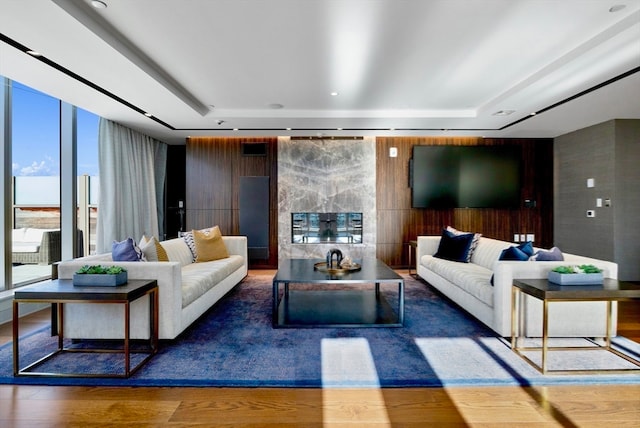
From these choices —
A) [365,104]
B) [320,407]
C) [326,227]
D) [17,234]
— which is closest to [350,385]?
[320,407]

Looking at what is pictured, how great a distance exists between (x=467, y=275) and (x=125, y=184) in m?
4.93

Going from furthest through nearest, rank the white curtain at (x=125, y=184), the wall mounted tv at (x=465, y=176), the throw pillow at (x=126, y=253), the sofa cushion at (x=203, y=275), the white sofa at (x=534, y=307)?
the wall mounted tv at (x=465, y=176) < the white curtain at (x=125, y=184) < the sofa cushion at (x=203, y=275) < the throw pillow at (x=126, y=253) < the white sofa at (x=534, y=307)

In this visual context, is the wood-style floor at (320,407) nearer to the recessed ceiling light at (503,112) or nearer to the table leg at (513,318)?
the table leg at (513,318)

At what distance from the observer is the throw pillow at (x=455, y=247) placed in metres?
4.43

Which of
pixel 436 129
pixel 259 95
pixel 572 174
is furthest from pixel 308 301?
pixel 572 174

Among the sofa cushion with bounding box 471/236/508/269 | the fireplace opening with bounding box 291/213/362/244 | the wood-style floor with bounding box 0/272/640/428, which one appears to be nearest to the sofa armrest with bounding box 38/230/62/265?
the wood-style floor with bounding box 0/272/640/428

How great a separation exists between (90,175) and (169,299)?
3314mm

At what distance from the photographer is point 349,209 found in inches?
243

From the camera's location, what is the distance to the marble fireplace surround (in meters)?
6.14

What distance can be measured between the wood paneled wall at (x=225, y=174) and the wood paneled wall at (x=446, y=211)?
1.87 meters

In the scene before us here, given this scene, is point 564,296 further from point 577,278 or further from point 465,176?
point 465,176

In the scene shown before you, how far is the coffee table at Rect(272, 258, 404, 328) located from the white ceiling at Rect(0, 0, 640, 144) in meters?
2.03

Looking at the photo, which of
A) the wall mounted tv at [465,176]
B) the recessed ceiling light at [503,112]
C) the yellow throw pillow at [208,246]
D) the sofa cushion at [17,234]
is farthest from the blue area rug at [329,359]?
the wall mounted tv at [465,176]

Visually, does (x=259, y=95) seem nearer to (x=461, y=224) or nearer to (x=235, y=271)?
(x=235, y=271)
